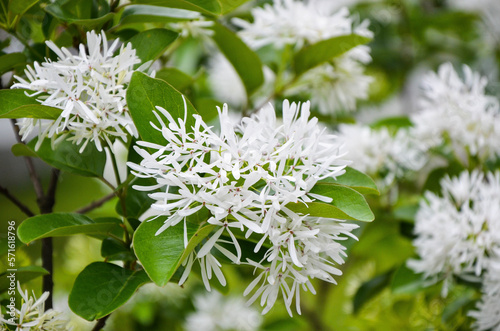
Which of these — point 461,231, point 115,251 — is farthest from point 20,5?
point 461,231

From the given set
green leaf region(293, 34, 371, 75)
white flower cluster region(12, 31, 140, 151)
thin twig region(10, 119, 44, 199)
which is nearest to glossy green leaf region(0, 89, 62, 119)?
white flower cluster region(12, 31, 140, 151)

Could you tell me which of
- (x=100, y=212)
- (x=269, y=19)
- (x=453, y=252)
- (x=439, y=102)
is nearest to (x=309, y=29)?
(x=269, y=19)

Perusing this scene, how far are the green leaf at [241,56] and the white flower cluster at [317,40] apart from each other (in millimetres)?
65

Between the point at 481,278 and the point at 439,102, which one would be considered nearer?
the point at 481,278

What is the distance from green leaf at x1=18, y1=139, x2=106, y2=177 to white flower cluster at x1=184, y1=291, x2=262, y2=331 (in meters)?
0.73

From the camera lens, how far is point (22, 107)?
1.39 ft

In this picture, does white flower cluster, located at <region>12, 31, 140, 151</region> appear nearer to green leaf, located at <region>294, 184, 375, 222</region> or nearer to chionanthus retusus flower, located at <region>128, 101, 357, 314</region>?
chionanthus retusus flower, located at <region>128, 101, 357, 314</region>

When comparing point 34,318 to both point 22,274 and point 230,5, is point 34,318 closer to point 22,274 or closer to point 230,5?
point 22,274

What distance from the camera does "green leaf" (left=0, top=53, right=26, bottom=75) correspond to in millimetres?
512

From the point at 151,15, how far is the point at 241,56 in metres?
0.20

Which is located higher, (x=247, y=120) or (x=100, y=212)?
(x=247, y=120)

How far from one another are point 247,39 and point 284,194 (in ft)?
1.58

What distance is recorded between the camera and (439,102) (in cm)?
85

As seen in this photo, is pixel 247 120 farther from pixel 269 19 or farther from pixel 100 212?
pixel 100 212
